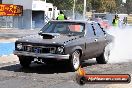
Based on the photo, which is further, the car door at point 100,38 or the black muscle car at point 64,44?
the car door at point 100,38

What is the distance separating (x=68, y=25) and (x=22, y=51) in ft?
5.96

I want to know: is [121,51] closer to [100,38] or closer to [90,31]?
[100,38]

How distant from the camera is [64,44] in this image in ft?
32.6

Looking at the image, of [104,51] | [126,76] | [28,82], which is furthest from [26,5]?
[126,76]

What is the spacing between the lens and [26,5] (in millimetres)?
48312

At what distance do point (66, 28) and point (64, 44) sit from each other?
144cm

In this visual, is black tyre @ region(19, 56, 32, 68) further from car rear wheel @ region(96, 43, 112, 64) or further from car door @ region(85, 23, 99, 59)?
car rear wheel @ region(96, 43, 112, 64)

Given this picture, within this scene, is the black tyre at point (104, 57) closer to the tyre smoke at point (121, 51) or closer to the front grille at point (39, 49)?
the tyre smoke at point (121, 51)

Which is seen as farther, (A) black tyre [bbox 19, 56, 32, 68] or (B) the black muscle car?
(A) black tyre [bbox 19, 56, 32, 68]

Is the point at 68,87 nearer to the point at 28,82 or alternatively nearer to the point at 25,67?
the point at 28,82

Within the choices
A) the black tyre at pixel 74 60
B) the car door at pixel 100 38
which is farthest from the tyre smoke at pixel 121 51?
the black tyre at pixel 74 60

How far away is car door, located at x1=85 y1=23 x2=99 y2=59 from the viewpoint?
37.1ft

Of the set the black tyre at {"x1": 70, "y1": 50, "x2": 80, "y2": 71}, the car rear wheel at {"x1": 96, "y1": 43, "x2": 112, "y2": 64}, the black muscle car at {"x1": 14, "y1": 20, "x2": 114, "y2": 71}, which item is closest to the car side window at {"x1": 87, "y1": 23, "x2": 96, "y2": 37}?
the black muscle car at {"x1": 14, "y1": 20, "x2": 114, "y2": 71}

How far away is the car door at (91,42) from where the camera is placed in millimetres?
11297
